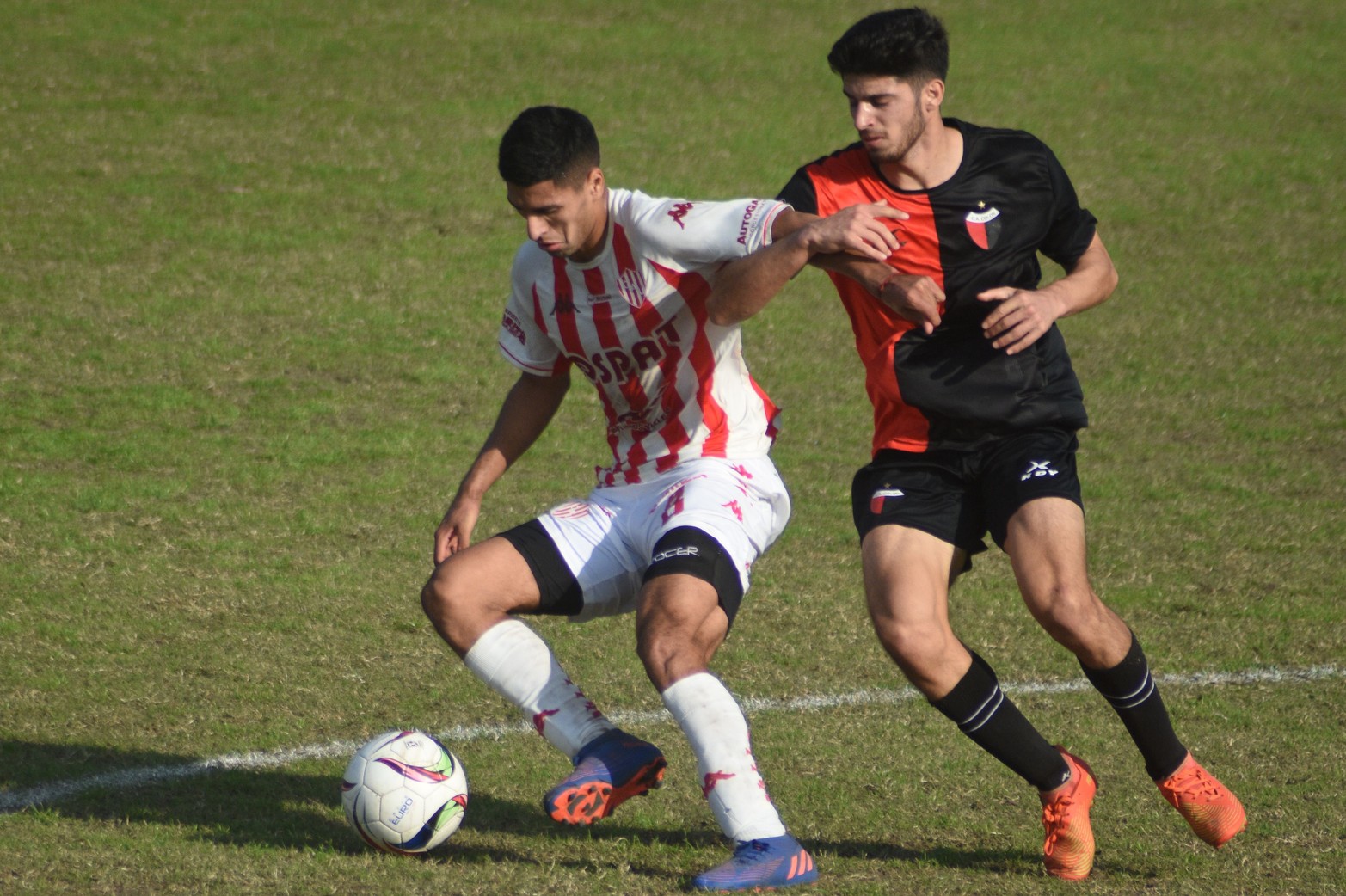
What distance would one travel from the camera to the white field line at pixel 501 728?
5.09 meters

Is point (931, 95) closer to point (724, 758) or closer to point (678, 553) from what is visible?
point (678, 553)

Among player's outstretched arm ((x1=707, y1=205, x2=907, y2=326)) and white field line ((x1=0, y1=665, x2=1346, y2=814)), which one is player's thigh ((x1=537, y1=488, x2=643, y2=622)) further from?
white field line ((x1=0, y1=665, x2=1346, y2=814))

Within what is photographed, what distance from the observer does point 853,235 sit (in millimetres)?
4219

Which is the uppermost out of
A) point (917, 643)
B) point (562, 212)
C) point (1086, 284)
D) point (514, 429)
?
point (562, 212)

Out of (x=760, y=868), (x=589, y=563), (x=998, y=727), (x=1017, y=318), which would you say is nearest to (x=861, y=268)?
(x=1017, y=318)

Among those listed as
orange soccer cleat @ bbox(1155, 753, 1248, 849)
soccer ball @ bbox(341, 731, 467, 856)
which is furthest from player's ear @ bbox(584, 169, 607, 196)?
orange soccer cleat @ bbox(1155, 753, 1248, 849)

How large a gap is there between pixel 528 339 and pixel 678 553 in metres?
1.04

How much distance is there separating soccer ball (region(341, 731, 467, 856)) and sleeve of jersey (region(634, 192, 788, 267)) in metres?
1.68

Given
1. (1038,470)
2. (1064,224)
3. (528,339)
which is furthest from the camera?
(528,339)

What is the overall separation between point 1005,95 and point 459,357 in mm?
8554

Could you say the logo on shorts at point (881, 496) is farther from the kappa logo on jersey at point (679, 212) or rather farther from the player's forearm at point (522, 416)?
the player's forearm at point (522, 416)

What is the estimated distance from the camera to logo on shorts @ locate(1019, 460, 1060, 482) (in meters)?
4.58

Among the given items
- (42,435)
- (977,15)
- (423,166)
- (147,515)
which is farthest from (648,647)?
(977,15)

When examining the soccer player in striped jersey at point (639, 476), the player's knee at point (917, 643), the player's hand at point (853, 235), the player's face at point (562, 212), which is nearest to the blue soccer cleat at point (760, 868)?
the soccer player in striped jersey at point (639, 476)
